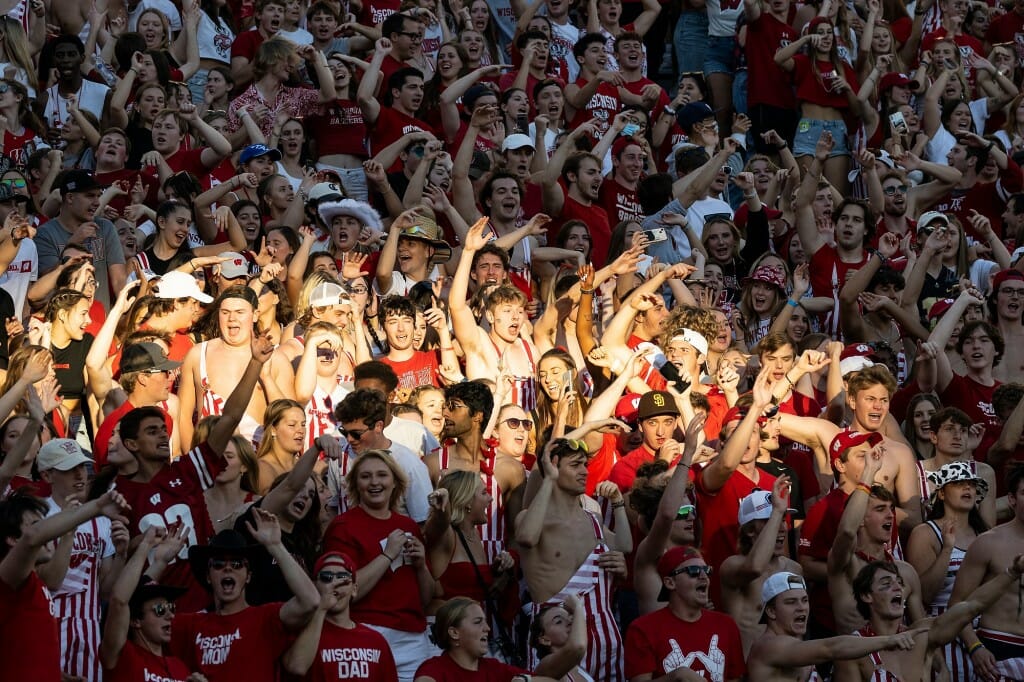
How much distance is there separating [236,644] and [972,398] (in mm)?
5752

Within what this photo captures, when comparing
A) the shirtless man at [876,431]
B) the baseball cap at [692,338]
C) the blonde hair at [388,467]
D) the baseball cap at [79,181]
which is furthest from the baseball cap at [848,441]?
the baseball cap at [79,181]

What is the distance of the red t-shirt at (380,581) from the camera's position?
8.98m

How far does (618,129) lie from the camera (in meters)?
14.8

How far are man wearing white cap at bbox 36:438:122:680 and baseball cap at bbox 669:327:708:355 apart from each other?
4.07 metres

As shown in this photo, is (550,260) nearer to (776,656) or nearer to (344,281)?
(344,281)

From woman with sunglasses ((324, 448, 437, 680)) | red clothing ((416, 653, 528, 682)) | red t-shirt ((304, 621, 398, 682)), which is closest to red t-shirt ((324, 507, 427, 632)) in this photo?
woman with sunglasses ((324, 448, 437, 680))

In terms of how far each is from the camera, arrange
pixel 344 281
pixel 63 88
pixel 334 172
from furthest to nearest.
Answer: pixel 63 88, pixel 334 172, pixel 344 281

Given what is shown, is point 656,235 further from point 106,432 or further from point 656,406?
point 106,432

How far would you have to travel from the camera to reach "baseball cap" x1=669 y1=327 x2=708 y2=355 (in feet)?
38.4

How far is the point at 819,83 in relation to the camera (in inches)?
Result: 680

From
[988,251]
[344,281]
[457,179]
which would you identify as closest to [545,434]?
[344,281]

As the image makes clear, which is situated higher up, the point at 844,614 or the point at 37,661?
the point at 37,661

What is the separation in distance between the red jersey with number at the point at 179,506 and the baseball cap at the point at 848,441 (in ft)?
11.7

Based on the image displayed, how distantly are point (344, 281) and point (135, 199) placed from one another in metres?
2.07
